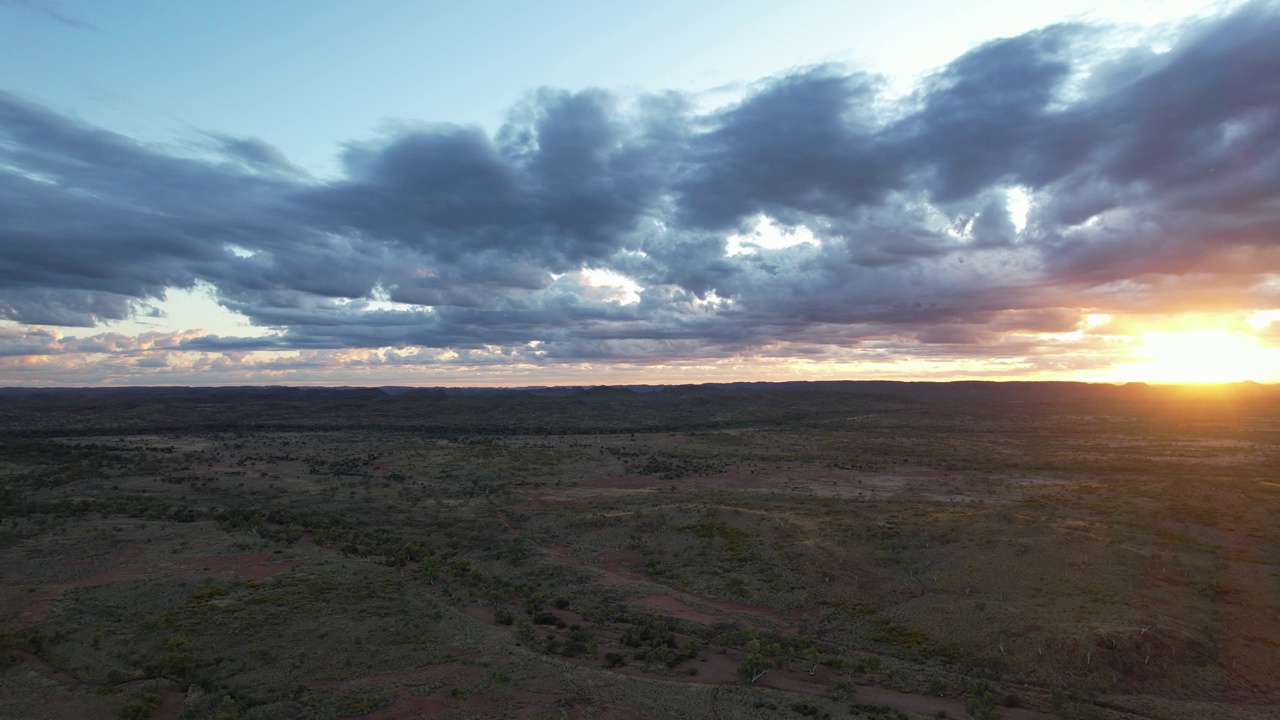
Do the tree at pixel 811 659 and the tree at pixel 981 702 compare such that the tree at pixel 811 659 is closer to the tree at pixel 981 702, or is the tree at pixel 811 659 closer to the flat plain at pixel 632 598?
the flat plain at pixel 632 598

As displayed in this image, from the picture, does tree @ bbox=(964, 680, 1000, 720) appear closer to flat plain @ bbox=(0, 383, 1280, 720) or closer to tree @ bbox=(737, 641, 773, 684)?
flat plain @ bbox=(0, 383, 1280, 720)

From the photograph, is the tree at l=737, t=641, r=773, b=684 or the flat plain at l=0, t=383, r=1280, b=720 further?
the tree at l=737, t=641, r=773, b=684

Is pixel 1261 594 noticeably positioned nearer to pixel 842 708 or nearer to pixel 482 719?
pixel 842 708

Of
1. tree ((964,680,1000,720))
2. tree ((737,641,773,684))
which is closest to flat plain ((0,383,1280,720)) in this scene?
tree ((964,680,1000,720))

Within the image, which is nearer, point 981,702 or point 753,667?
point 981,702

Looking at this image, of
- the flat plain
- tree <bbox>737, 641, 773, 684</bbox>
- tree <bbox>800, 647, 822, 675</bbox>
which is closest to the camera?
the flat plain

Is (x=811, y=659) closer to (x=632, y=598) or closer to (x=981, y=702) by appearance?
(x=981, y=702)

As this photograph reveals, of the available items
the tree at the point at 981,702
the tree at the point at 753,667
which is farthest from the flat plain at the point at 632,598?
the tree at the point at 753,667

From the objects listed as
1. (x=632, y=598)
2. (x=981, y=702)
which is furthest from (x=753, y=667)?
(x=632, y=598)

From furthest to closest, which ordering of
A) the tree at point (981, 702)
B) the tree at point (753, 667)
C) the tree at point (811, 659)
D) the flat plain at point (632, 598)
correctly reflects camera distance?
1. the tree at point (811, 659)
2. the tree at point (753, 667)
3. the flat plain at point (632, 598)
4. the tree at point (981, 702)
